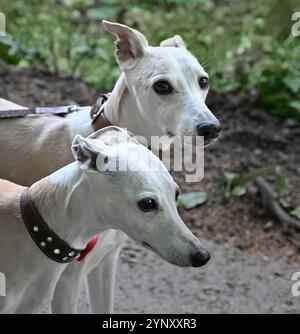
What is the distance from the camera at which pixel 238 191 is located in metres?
5.39

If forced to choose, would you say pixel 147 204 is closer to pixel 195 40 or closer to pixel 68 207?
pixel 68 207

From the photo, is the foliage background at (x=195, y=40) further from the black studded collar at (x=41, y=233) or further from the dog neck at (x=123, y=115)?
the black studded collar at (x=41, y=233)

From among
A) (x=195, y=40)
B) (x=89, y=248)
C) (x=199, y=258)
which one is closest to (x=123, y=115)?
(x=89, y=248)

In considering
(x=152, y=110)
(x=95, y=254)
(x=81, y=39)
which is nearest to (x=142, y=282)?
(x=95, y=254)

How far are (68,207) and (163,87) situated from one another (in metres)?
0.73

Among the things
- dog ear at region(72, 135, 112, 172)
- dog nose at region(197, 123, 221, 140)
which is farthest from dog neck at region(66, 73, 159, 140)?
dog ear at region(72, 135, 112, 172)

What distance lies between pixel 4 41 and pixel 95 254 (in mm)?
3529

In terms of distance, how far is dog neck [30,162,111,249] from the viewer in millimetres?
2514

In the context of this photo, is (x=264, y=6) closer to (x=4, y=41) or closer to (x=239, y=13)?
(x=239, y=13)

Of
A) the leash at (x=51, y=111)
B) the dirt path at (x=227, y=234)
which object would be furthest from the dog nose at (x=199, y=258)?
the dirt path at (x=227, y=234)

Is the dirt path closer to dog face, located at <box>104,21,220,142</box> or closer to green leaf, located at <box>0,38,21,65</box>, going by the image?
green leaf, located at <box>0,38,21,65</box>

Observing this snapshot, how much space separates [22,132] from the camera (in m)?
3.27

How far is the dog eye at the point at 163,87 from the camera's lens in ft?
9.76

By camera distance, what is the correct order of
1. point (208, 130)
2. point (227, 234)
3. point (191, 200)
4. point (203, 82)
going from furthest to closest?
point (191, 200)
point (227, 234)
point (203, 82)
point (208, 130)
